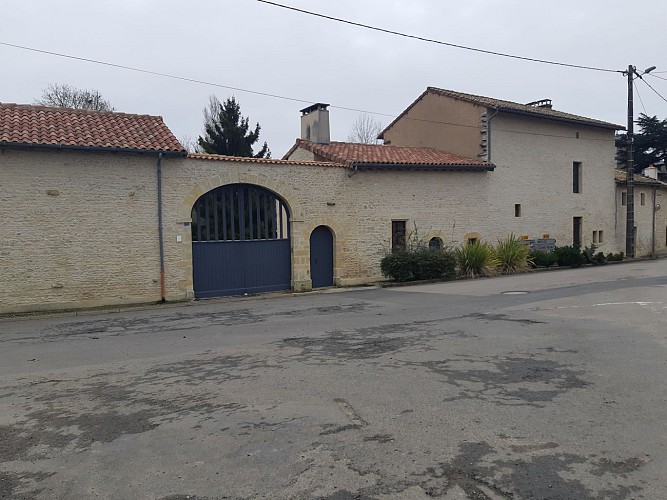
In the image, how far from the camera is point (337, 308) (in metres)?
12.4

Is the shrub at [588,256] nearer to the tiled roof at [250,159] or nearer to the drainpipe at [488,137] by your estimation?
the drainpipe at [488,137]

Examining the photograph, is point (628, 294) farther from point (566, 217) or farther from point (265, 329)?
point (566, 217)

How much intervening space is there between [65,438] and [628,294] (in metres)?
13.3

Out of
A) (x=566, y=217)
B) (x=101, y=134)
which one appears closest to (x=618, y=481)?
(x=101, y=134)

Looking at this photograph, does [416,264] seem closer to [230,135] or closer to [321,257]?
[321,257]

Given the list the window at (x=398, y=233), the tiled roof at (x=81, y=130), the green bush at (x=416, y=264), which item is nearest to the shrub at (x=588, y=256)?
the green bush at (x=416, y=264)

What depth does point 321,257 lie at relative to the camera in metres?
18.0

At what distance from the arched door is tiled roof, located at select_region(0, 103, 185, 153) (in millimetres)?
5684

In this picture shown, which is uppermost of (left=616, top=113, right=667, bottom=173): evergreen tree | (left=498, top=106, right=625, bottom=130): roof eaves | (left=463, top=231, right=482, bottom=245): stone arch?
(left=616, top=113, right=667, bottom=173): evergreen tree

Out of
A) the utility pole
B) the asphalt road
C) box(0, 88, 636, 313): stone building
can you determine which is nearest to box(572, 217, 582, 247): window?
the utility pole

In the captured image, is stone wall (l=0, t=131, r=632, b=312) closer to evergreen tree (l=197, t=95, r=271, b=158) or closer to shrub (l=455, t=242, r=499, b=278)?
shrub (l=455, t=242, r=499, b=278)

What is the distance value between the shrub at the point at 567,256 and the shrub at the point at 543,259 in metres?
0.53

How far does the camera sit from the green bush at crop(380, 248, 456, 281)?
58.9 ft

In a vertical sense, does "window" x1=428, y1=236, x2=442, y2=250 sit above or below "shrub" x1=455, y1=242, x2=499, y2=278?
above
